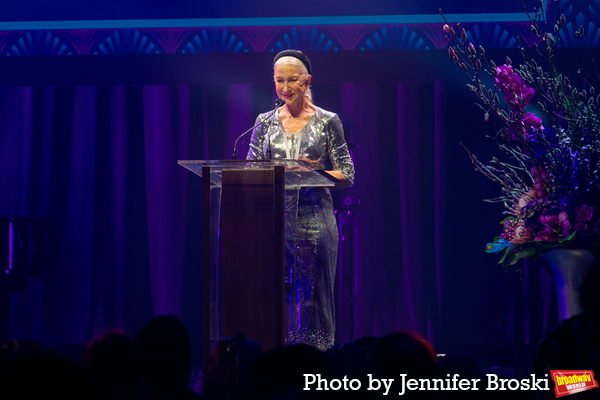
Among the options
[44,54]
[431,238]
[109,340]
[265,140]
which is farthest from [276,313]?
[44,54]

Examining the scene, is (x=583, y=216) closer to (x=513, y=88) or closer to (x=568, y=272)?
(x=568, y=272)

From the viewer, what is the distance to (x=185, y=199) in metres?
4.99

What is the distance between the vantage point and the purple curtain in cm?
476

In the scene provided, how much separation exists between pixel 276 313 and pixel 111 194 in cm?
310

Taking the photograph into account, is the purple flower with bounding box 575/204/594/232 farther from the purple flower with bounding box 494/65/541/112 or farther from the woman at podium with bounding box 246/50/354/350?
the woman at podium with bounding box 246/50/354/350

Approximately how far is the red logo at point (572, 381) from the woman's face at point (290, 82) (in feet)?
6.65

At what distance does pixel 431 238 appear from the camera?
480 cm

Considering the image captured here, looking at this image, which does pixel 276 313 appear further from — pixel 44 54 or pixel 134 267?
pixel 44 54

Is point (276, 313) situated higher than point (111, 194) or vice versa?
point (111, 194)

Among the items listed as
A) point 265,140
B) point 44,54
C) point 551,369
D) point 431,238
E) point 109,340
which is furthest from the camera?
point 44,54

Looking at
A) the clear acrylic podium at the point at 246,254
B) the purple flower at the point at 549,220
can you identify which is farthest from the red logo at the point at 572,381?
the purple flower at the point at 549,220

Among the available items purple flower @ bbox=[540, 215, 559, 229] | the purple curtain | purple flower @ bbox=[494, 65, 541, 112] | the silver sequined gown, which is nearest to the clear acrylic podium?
the silver sequined gown

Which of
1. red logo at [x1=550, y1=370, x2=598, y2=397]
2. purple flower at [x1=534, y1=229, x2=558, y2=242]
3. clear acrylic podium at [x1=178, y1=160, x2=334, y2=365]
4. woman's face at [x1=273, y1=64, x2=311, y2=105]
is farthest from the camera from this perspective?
woman's face at [x1=273, y1=64, x2=311, y2=105]

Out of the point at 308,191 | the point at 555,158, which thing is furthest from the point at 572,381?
the point at 308,191
